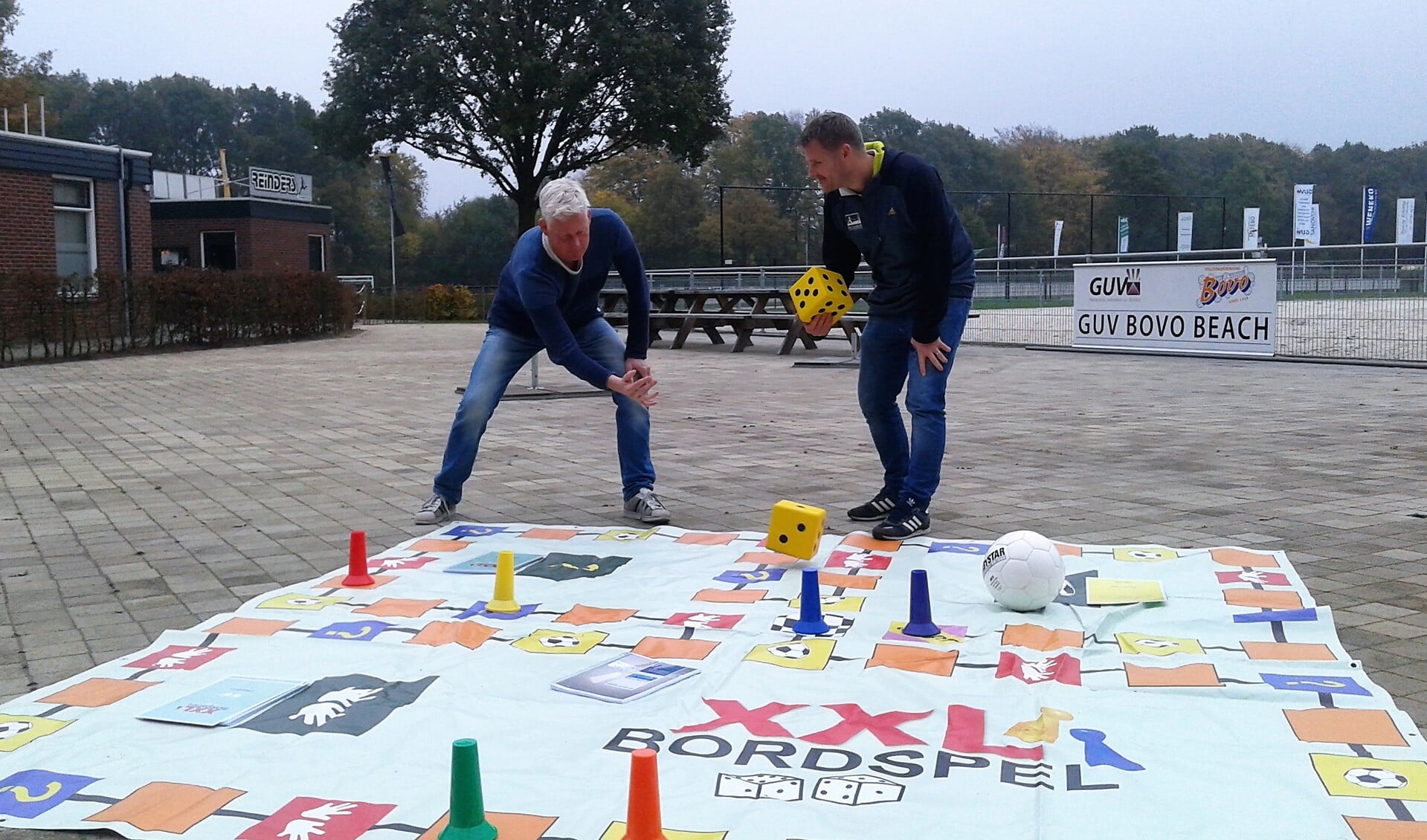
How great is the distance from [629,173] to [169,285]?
43.3 m

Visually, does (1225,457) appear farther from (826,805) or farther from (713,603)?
(826,805)

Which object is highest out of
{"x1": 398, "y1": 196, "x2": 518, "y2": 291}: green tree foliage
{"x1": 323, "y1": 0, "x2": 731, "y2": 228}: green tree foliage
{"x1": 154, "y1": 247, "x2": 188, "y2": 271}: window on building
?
{"x1": 323, "y1": 0, "x2": 731, "y2": 228}: green tree foliage

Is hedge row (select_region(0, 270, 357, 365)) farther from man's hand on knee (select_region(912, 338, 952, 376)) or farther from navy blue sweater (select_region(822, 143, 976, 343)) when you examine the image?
man's hand on knee (select_region(912, 338, 952, 376))

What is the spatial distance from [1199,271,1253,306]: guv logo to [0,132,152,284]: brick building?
17.1 metres

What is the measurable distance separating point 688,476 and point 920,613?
3.14 m

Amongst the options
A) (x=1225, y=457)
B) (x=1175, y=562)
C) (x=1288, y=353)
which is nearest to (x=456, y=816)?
(x=1175, y=562)

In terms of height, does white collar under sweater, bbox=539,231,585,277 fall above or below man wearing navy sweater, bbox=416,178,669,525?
above

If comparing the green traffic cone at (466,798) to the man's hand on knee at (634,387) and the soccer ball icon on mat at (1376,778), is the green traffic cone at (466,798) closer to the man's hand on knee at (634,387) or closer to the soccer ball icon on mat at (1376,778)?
the soccer ball icon on mat at (1376,778)

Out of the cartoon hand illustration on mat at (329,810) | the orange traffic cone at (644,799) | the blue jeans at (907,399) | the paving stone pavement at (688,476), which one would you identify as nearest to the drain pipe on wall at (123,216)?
the paving stone pavement at (688,476)

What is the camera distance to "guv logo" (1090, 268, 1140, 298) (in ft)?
49.6

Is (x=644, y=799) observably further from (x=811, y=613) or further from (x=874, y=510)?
(x=874, y=510)

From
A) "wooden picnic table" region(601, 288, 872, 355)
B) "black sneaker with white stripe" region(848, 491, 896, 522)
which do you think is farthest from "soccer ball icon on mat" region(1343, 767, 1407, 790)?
"wooden picnic table" region(601, 288, 872, 355)

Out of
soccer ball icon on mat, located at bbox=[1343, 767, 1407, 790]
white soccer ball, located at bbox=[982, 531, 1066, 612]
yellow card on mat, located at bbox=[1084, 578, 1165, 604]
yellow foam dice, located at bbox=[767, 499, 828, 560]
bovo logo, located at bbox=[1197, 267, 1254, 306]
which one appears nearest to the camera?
soccer ball icon on mat, located at bbox=[1343, 767, 1407, 790]

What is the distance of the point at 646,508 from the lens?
208 inches
